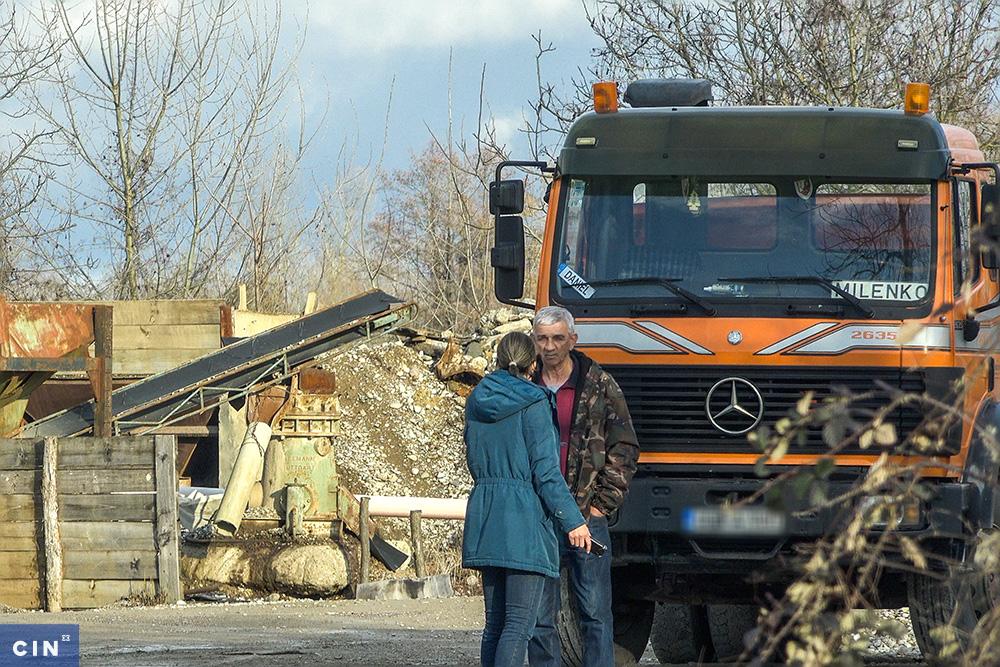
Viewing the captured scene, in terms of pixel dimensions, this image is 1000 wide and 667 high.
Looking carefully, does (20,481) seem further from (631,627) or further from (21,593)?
(631,627)

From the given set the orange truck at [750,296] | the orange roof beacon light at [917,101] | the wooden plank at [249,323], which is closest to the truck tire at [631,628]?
the orange truck at [750,296]

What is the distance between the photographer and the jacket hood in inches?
250

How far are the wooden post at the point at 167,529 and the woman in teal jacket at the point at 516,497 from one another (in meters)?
9.59

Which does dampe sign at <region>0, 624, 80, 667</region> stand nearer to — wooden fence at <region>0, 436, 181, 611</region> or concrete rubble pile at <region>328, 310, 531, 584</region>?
wooden fence at <region>0, 436, 181, 611</region>

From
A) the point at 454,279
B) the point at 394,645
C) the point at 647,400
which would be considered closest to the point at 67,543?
the point at 394,645

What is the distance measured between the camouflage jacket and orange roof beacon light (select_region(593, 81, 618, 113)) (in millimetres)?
1795

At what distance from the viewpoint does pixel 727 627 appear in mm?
10062

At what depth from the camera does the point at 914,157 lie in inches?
303

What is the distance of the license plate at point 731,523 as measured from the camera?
286 inches

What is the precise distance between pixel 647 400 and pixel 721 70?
495 inches

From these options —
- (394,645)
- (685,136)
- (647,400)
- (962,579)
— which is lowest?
(394,645)

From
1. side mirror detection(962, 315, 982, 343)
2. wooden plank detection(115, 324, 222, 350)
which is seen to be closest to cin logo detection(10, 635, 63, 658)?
side mirror detection(962, 315, 982, 343)

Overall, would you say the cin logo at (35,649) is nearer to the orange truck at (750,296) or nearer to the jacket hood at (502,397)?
the orange truck at (750,296)

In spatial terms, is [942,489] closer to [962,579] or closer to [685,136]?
[685,136]
